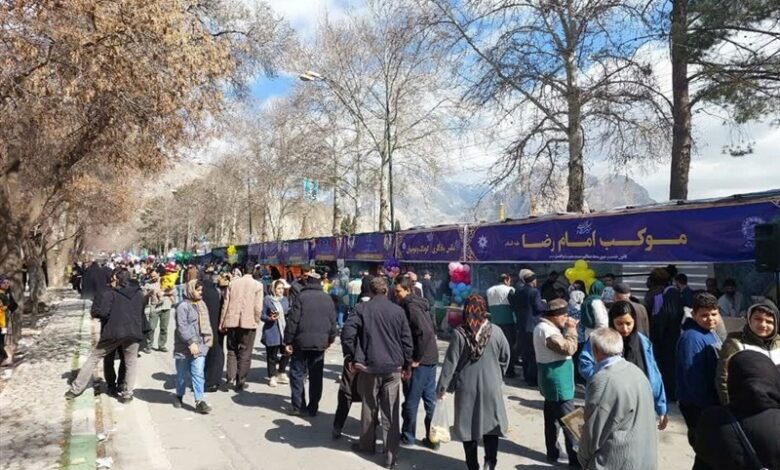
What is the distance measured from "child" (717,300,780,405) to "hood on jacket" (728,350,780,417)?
820 millimetres

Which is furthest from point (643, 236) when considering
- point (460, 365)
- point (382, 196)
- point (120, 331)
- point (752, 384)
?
point (382, 196)

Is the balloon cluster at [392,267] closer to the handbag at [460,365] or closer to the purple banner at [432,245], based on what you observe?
the purple banner at [432,245]

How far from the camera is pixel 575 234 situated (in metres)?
11.1

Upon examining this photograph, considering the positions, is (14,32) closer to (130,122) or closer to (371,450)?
(130,122)

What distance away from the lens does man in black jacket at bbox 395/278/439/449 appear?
20.0ft

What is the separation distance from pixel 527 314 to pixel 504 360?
4418mm

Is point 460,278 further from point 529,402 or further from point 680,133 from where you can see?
point 529,402

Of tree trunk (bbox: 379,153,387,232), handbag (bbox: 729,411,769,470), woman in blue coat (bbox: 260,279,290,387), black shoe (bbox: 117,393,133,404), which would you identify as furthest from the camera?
tree trunk (bbox: 379,153,387,232)

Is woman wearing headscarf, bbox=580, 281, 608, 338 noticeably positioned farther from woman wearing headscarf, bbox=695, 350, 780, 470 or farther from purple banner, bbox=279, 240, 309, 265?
purple banner, bbox=279, 240, 309, 265

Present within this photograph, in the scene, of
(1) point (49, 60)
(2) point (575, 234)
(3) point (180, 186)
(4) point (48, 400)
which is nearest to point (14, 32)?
(1) point (49, 60)

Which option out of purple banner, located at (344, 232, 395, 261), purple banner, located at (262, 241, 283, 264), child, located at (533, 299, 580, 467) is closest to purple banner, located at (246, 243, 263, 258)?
purple banner, located at (262, 241, 283, 264)

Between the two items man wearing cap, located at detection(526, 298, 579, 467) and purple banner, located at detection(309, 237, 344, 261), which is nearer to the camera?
man wearing cap, located at detection(526, 298, 579, 467)

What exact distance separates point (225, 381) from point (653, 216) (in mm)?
7277

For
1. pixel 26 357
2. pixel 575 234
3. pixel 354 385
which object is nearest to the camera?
pixel 354 385
